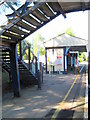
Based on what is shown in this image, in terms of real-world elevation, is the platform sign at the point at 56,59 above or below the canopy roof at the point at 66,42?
below

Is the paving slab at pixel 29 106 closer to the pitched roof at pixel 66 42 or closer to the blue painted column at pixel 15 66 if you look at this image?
the blue painted column at pixel 15 66

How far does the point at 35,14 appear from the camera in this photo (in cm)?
650

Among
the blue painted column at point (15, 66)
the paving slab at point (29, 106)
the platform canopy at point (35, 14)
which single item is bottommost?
the paving slab at point (29, 106)

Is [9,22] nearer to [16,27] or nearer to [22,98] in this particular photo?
[16,27]

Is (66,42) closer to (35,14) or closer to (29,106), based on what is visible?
(29,106)

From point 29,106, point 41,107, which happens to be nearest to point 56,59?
point 29,106

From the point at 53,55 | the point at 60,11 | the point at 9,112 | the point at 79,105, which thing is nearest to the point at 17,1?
the point at 60,11

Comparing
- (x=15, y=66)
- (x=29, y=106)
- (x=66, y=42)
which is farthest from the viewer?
(x=66, y=42)

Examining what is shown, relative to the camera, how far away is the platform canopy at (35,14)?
5.99 meters

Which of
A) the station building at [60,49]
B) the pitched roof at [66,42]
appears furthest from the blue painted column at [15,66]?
the pitched roof at [66,42]

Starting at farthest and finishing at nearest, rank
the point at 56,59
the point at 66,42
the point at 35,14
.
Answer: the point at 66,42 → the point at 56,59 → the point at 35,14

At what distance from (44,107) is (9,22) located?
3300 mm

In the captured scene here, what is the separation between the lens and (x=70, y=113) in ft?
19.7

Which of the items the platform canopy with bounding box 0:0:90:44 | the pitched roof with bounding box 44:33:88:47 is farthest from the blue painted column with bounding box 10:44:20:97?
the pitched roof with bounding box 44:33:88:47
